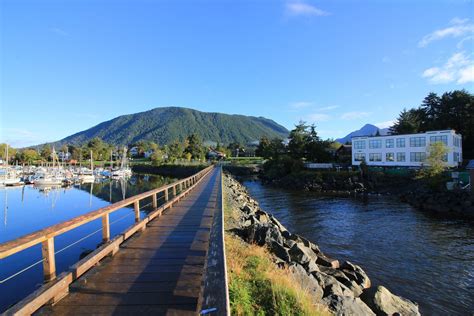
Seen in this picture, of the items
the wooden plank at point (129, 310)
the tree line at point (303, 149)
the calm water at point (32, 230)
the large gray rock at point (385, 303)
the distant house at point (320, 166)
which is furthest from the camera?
the tree line at point (303, 149)

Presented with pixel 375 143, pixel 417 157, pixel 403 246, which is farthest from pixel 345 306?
pixel 375 143

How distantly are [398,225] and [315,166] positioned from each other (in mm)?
37310

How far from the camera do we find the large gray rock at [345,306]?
634cm

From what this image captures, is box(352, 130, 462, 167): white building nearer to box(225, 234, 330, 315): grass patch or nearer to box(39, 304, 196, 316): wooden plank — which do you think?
box(225, 234, 330, 315): grass patch

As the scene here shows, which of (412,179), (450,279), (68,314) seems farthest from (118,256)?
(412,179)

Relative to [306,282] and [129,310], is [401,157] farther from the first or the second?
[129,310]

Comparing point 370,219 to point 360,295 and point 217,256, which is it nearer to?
point 360,295

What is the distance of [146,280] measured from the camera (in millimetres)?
5152

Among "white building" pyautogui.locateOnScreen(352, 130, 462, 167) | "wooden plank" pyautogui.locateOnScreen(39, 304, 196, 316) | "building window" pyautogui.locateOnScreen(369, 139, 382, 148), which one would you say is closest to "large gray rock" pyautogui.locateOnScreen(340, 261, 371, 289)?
"wooden plank" pyautogui.locateOnScreen(39, 304, 196, 316)

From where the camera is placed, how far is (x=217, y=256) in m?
4.23

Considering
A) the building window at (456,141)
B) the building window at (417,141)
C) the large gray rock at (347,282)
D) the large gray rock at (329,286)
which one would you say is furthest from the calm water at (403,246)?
the building window at (456,141)

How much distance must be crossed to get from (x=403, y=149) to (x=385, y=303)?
48.5 m

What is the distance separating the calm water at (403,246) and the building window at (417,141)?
22427 millimetres

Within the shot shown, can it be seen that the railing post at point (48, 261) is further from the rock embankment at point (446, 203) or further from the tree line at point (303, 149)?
the tree line at point (303, 149)
